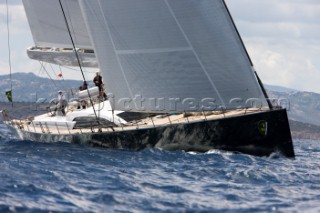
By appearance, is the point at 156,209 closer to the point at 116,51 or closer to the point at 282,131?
the point at 282,131

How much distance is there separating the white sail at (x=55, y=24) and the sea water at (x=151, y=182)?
658cm

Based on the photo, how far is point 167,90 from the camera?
2098 centimetres

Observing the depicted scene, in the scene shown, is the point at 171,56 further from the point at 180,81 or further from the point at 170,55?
the point at 180,81

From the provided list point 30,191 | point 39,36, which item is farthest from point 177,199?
point 39,36

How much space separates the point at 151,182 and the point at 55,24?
45.8 ft

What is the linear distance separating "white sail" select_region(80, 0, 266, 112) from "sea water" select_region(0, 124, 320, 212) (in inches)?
68.1

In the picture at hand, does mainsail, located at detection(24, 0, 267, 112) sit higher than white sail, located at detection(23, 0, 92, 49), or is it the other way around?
white sail, located at detection(23, 0, 92, 49)

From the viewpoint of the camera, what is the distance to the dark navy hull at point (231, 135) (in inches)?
797

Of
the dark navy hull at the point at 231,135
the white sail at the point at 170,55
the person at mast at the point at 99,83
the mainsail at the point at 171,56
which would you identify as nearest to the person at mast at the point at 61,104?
the person at mast at the point at 99,83

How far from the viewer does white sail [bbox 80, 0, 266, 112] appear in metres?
19.9

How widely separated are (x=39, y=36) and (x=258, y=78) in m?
11.3

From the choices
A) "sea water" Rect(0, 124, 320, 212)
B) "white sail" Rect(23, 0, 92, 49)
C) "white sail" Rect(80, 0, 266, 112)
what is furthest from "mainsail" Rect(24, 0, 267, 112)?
"white sail" Rect(23, 0, 92, 49)

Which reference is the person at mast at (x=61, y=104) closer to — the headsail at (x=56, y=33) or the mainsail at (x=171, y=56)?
the headsail at (x=56, y=33)

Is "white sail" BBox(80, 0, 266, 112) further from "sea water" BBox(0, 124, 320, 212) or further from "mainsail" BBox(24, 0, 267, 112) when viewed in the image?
"sea water" BBox(0, 124, 320, 212)
